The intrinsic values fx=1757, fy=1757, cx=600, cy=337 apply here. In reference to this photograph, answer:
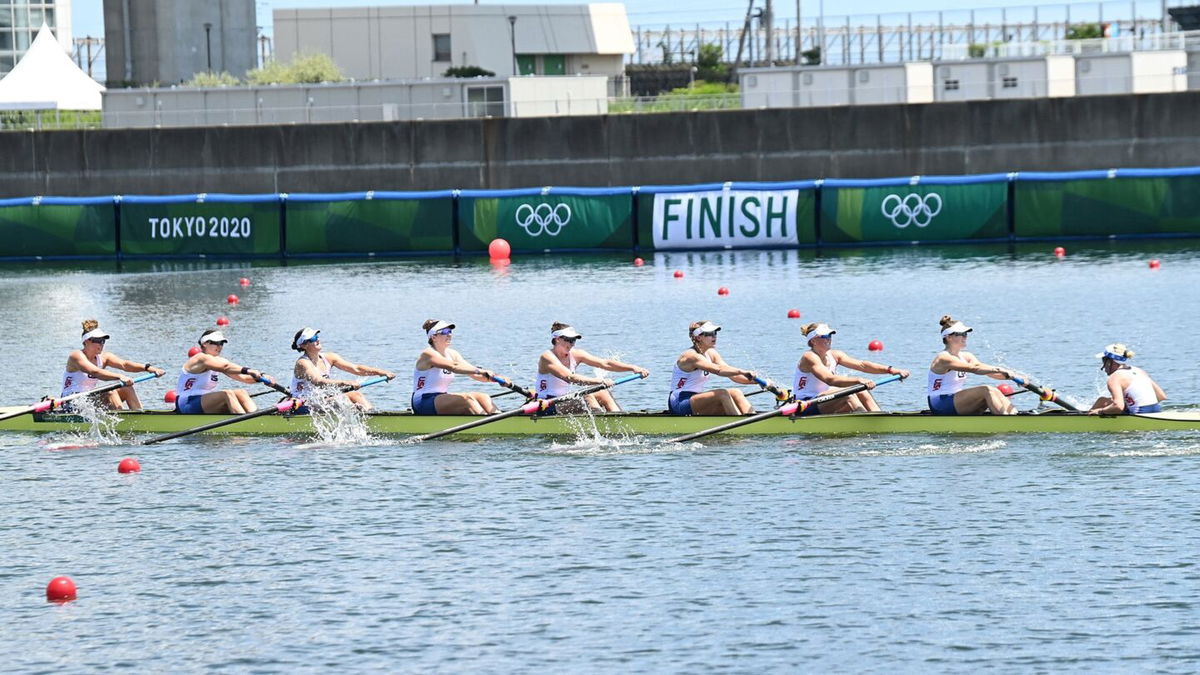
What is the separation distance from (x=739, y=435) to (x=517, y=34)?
69.3 metres

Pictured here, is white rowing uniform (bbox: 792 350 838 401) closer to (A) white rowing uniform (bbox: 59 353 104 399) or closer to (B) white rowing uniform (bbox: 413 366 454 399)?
(B) white rowing uniform (bbox: 413 366 454 399)

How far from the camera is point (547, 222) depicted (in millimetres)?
49562

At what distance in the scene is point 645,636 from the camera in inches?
619

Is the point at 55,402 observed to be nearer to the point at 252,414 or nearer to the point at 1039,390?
the point at 252,414

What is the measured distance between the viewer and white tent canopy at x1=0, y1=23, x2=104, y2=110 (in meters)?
66.2

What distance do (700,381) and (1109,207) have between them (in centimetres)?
2600

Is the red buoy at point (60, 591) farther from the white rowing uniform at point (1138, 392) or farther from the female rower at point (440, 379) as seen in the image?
the white rowing uniform at point (1138, 392)

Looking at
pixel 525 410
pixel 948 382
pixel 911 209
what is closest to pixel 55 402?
pixel 525 410

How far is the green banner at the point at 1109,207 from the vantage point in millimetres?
45938

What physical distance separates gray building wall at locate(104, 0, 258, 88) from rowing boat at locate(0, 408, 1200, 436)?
73.7m

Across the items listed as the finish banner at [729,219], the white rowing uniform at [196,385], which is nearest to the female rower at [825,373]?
the white rowing uniform at [196,385]

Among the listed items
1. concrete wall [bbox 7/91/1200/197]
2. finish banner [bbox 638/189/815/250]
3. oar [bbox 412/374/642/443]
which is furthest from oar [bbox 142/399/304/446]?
concrete wall [bbox 7/91/1200/197]

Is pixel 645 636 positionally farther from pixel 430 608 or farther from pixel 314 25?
pixel 314 25

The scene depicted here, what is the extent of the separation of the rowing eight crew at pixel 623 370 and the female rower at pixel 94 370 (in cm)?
1
